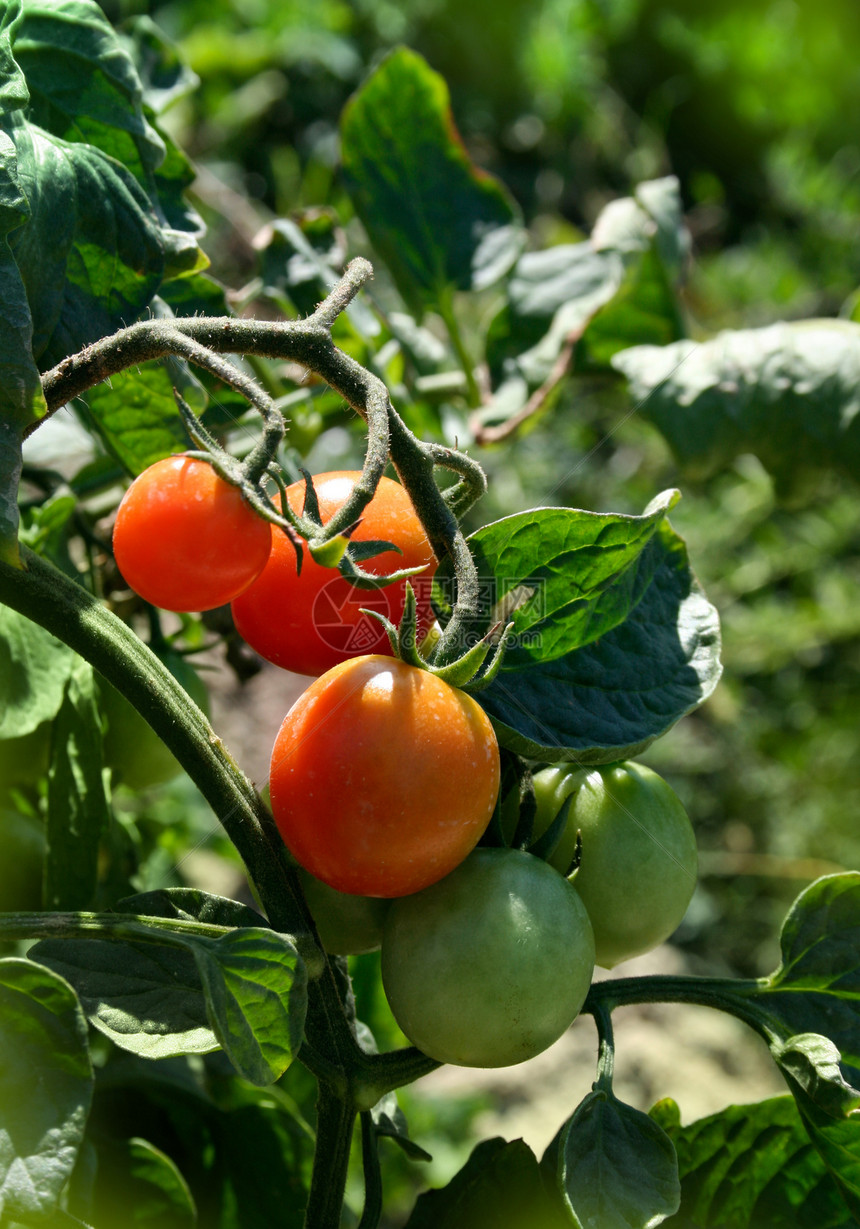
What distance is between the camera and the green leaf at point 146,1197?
1.69ft

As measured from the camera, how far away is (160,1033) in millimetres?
375

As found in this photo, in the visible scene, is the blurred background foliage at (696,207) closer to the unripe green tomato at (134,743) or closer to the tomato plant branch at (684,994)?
the unripe green tomato at (134,743)

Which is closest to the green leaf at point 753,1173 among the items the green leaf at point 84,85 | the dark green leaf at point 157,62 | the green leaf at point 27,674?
the green leaf at point 27,674

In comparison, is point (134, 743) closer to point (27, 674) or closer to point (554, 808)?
point (27, 674)

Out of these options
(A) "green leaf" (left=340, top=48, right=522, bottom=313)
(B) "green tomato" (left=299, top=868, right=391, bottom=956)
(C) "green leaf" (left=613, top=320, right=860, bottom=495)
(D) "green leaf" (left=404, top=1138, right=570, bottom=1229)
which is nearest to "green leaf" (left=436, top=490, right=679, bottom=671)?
(B) "green tomato" (left=299, top=868, right=391, bottom=956)

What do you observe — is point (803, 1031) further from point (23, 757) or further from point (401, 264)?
point (401, 264)

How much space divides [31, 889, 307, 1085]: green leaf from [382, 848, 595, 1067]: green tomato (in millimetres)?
52

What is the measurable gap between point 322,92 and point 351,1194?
191 centimetres

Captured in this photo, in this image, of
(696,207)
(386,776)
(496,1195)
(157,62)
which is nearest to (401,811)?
(386,776)

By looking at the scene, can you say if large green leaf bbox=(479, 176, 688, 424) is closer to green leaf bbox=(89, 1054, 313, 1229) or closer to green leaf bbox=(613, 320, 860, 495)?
green leaf bbox=(613, 320, 860, 495)

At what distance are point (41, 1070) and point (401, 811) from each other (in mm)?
160

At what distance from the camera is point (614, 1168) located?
1.30 feet

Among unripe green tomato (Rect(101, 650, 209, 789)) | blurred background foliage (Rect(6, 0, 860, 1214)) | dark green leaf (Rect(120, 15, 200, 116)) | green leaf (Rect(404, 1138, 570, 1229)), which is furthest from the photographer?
blurred background foliage (Rect(6, 0, 860, 1214))

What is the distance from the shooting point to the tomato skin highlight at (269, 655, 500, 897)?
35cm
